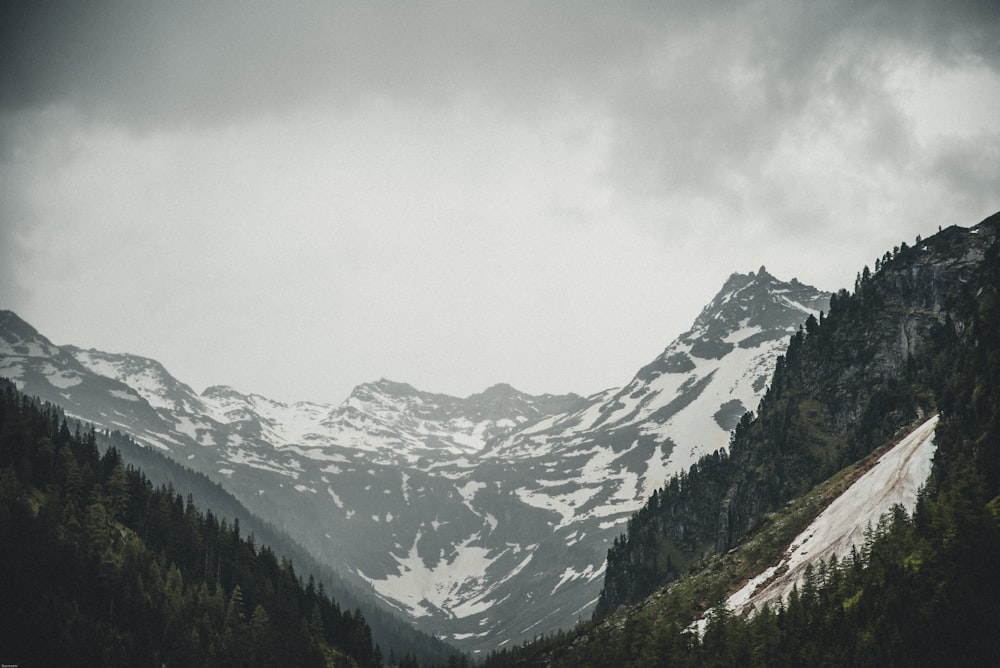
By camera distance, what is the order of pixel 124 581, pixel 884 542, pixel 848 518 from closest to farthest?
1. pixel 884 542
2. pixel 848 518
3. pixel 124 581

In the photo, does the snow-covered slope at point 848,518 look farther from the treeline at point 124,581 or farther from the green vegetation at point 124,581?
the treeline at point 124,581

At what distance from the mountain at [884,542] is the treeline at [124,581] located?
49878 millimetres

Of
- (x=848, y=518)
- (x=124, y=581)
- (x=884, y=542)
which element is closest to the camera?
(x=884, y=542)

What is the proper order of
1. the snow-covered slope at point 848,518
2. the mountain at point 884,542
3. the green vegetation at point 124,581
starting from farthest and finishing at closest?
the green vegetation at point 124,581 → the snow-covered slope at point 848,518 → the mountain at point 884,542

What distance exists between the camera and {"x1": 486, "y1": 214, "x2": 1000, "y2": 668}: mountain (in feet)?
299

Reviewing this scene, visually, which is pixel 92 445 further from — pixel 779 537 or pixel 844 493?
pixel 844 493

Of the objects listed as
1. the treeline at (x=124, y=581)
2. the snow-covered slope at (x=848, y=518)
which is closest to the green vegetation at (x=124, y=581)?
the treeline at (x=124, y=581)

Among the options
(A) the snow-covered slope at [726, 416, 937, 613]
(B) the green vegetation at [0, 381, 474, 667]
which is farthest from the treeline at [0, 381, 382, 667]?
(A) the snow-covered slope at [726, 416, 937, 613]

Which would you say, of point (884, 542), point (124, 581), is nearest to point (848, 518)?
point (884, 542)

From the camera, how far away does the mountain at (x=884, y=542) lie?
299 ft

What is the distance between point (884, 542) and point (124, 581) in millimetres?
125148

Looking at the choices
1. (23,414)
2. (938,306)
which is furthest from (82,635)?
(938,306)

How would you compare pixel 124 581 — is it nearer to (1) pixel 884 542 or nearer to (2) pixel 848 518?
(1) pixel 884 542

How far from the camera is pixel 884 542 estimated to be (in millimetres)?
106312
